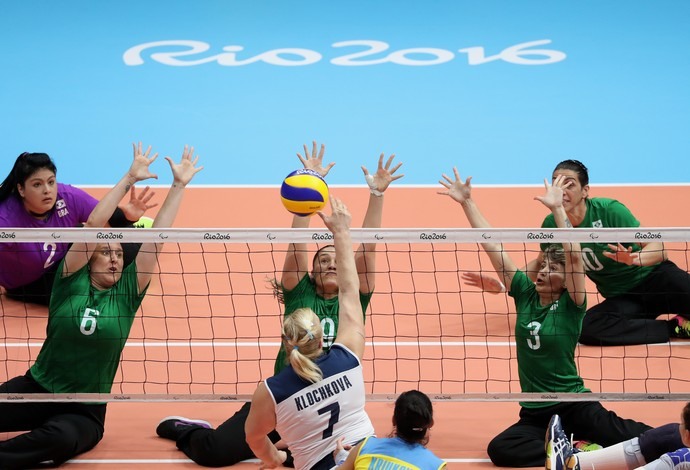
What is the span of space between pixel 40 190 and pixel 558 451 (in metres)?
4.48

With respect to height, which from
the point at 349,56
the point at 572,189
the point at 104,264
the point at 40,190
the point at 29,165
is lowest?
the point at 104,264

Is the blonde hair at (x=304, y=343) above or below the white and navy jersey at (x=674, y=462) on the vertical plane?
above

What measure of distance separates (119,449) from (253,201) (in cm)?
578

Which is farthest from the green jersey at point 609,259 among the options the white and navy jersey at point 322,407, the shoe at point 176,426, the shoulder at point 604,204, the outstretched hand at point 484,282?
the white and navy jersey at point 322,407

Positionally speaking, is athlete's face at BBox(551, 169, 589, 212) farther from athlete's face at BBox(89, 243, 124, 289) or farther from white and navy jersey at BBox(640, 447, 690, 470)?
athlete's face at BBox(89, 243, 124, 289)

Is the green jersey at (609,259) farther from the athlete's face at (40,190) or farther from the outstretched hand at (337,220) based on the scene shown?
the athlete's face at (40,190)

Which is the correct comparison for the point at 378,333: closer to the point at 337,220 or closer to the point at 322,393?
the point at 337,220

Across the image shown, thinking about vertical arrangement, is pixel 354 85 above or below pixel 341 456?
above

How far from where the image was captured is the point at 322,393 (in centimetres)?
534

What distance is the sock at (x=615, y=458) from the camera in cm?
642

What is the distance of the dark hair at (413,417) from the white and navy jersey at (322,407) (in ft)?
1.33

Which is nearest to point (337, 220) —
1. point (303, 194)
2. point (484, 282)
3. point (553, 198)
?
point (303, 194)

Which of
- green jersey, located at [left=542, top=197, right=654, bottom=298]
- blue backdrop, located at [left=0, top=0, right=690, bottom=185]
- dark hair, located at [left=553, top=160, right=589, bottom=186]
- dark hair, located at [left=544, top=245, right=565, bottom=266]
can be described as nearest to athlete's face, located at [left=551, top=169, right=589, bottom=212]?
dark hair, located at [left=553, top=160, right=589, bottom=186]

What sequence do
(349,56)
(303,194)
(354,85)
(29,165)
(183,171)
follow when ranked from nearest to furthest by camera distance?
(303,194) → (183,171) → (29,165) → (354,85) → (349,56)
